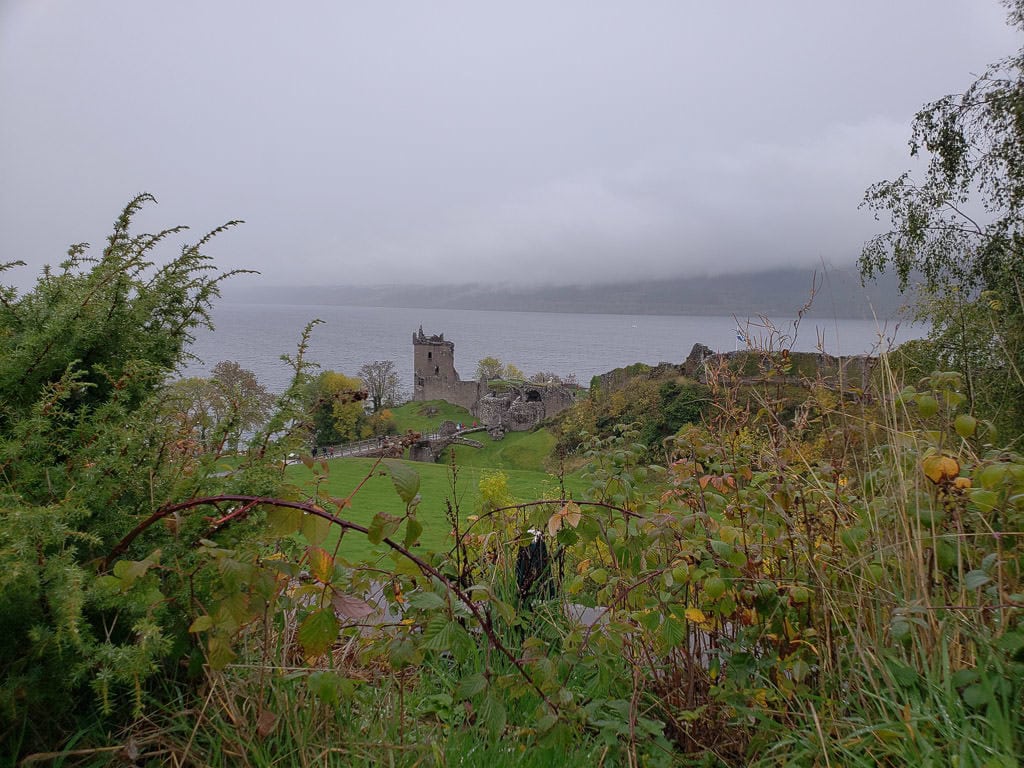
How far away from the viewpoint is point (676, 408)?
2584cm

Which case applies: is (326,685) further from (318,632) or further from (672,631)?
(672,631)

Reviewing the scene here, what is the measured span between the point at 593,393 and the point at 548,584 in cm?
3931

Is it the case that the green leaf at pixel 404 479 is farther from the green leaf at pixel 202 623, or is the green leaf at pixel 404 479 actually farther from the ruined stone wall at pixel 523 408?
the ruined stone wall at pixel 523 408

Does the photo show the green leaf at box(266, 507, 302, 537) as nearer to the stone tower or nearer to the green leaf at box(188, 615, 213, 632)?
the green leaf at box(188, 615, 213, 632)

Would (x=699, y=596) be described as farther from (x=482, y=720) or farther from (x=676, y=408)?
(x=676, y=408)

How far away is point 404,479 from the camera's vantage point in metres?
1.55

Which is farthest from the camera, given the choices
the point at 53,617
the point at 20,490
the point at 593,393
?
the point at 593,393

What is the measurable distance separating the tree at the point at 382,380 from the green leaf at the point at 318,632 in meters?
65.7

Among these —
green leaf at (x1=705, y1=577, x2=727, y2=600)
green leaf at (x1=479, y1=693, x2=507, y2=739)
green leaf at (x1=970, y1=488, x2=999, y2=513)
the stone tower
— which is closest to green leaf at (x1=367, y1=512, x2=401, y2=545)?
green leaf at (x1=479, y1=693, x2=507, y2=739)

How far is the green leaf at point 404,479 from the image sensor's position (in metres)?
1.53

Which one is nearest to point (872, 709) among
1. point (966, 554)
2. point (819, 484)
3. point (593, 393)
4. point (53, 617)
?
point (966, 554)

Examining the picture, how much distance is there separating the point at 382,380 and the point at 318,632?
71260 mm

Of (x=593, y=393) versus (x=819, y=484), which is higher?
(x=819, y=484)

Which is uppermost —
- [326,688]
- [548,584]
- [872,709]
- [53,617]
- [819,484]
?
[819,484]
